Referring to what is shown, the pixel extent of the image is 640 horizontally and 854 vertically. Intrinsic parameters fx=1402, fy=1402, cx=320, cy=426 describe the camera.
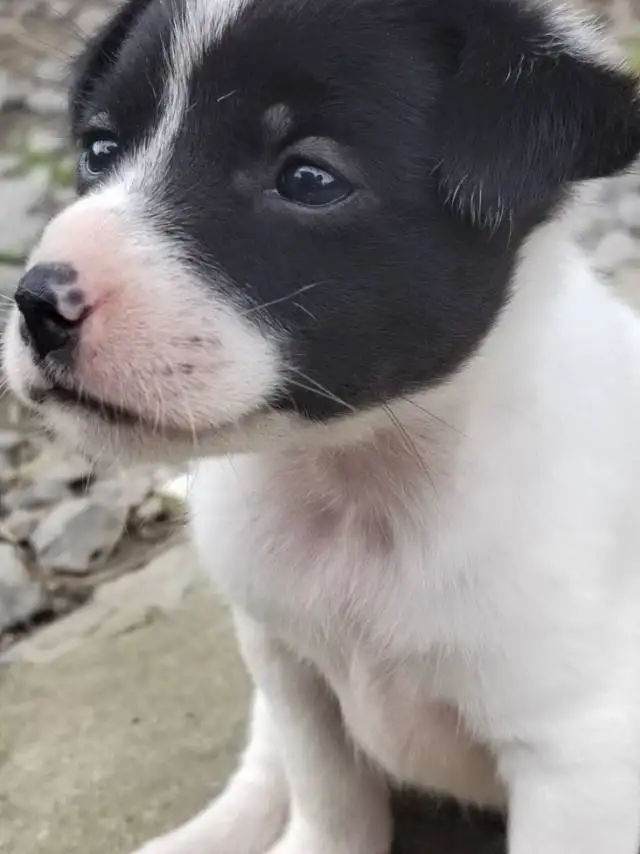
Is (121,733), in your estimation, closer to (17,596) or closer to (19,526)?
(17,596)

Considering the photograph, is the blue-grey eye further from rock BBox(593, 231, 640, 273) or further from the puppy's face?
rock BBox(593, 231, 640, 273)

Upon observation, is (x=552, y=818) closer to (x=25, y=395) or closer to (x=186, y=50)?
(x=25, y=395)

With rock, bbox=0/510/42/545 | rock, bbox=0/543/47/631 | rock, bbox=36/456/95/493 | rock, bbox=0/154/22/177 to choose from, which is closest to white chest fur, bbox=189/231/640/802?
rock, bbox=0/543/47/631

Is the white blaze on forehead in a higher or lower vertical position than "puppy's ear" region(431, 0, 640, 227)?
lower

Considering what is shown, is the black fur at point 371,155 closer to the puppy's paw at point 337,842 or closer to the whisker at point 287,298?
the whisker at point 287,298

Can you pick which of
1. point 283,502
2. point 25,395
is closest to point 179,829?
point 283,502

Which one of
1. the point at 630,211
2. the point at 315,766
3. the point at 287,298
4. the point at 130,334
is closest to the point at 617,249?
the point at 630,211
